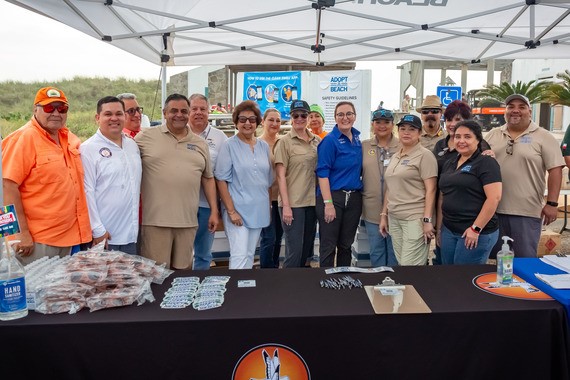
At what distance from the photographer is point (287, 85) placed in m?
7.85

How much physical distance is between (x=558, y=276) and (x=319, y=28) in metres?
3.21

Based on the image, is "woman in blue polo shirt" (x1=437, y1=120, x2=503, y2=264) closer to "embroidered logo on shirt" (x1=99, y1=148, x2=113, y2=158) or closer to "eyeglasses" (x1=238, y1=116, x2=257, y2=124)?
"eyeglasses" (x1=238, y1=116, x2=257, y2=124)

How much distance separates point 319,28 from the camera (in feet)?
14.5

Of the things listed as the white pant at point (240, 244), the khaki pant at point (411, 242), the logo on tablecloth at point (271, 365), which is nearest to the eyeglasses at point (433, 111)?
the khaki pant at point (411, 242)

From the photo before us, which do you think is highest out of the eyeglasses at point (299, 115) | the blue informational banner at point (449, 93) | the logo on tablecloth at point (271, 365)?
the blue informational banner at point (449, 93)

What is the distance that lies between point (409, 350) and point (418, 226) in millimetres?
1358

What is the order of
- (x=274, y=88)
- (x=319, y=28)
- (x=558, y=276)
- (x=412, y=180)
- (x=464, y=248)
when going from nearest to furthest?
(x=558, y=276) < (x=464, y=248) < (x=412, y=180) < (x=319, y=28) < (x=274, y=88)

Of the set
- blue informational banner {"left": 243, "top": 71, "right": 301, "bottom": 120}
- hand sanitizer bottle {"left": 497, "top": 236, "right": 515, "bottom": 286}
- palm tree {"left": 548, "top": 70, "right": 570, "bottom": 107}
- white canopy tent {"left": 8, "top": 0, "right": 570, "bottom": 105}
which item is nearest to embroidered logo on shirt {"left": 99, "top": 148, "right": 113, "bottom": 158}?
white canopy tent {"left": 8, "top": 0, "right": 570, "bottom": 105}

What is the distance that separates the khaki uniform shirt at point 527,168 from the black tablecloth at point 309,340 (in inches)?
55.2

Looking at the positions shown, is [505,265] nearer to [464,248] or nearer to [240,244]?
[464,248]

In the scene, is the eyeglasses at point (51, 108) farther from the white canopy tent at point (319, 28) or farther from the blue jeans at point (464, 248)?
the blue jeans at point (464, 248)

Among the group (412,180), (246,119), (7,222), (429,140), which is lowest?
(7,222)

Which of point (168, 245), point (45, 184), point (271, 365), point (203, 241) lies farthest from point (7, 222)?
point (203, 241)

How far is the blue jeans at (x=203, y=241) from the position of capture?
11.3 feet
